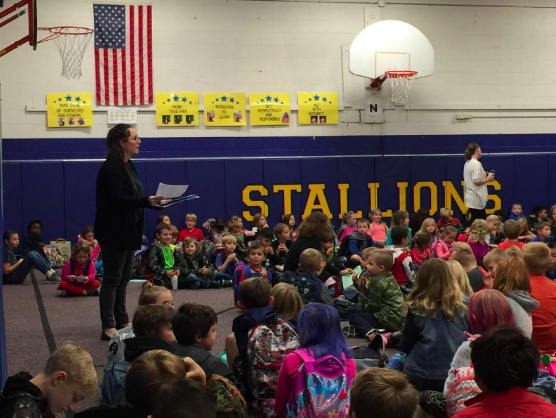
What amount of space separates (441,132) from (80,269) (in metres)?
7.43

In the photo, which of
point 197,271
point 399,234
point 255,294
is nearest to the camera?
point 255,294

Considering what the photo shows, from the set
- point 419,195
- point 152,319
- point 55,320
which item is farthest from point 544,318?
point 419,195

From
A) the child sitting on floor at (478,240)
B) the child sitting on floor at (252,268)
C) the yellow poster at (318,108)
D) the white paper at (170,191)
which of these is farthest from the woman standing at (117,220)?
the yellow poster at (318,108)

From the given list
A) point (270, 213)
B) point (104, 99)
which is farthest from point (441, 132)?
point (104, 99)

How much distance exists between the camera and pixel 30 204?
12008 mm

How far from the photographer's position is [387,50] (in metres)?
12.3

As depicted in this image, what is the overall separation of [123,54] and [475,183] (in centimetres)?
615

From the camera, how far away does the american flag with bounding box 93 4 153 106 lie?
1217 centimetres

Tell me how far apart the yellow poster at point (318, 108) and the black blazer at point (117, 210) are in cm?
A: 735

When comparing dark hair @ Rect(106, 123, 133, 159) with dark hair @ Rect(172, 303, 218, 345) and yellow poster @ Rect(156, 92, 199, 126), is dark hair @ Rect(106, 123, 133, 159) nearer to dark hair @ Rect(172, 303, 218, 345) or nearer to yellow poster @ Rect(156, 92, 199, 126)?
dark hair @ Rect(172, 303, 218, 345)

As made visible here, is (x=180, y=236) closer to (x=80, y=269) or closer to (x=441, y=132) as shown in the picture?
(x=80, y=269)

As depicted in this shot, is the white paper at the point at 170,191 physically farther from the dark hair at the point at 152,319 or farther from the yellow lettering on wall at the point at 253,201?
the yellow lettering on wall at the point at 253,201

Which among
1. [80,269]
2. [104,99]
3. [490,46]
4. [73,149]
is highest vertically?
[490,46]

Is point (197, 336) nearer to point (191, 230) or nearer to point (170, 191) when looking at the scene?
point (170, 191)
